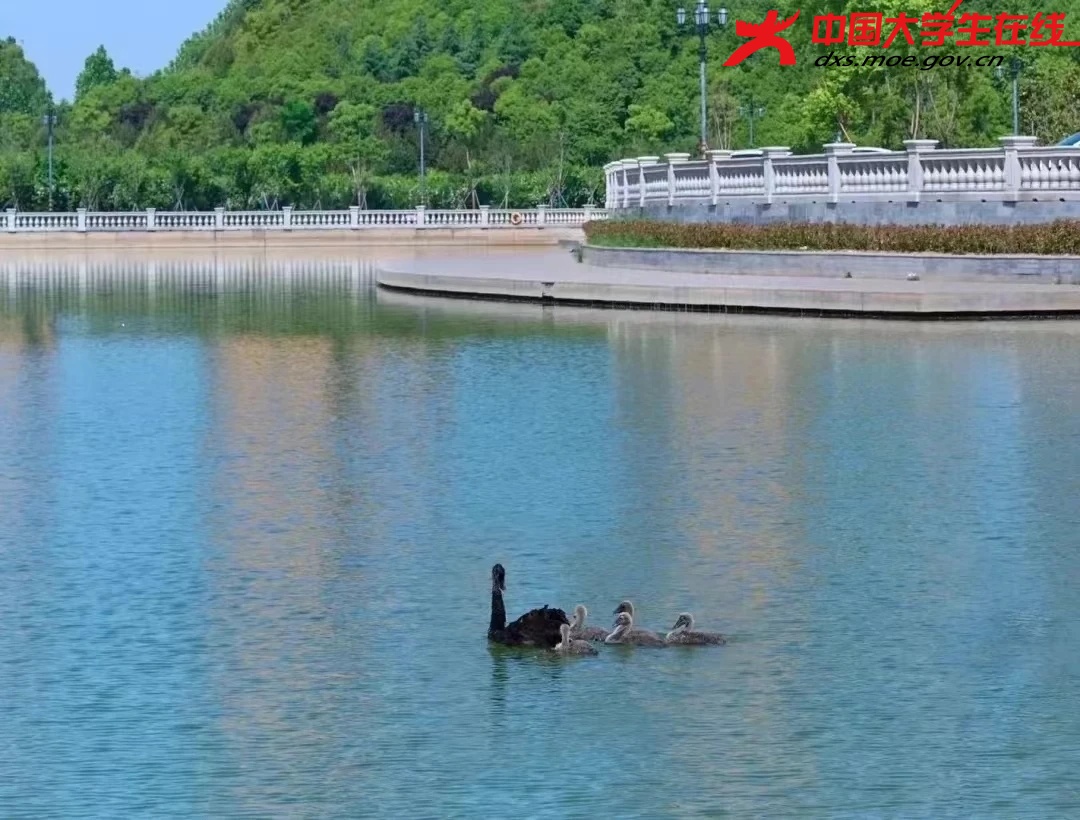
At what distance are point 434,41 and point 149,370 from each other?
11803 centimetres

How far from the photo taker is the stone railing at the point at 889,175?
38844mm

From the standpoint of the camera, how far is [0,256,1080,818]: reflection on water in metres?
11.2

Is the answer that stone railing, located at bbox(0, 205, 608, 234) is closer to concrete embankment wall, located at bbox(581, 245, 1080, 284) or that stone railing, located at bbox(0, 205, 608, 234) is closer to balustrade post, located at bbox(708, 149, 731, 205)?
balustrade post, located at bbox(708, 149, 731, 205)

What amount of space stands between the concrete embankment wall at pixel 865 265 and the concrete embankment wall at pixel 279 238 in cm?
3308

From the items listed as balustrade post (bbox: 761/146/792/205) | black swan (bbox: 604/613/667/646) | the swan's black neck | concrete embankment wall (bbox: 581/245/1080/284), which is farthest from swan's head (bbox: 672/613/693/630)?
balustrade post (bbox: 761/146/792/205)

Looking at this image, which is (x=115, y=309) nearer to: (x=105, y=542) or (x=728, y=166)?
(x=728, y=166)

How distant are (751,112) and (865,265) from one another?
6548 centimetres

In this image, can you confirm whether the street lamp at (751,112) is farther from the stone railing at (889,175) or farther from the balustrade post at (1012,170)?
the balustrade post at (1012,170)

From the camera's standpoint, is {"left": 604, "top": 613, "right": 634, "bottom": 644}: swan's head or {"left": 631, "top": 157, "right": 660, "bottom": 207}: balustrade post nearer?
{"left": 604, "top": 613, "right": 634, "bottom": 644}: swan's head

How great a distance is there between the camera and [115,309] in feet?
146
